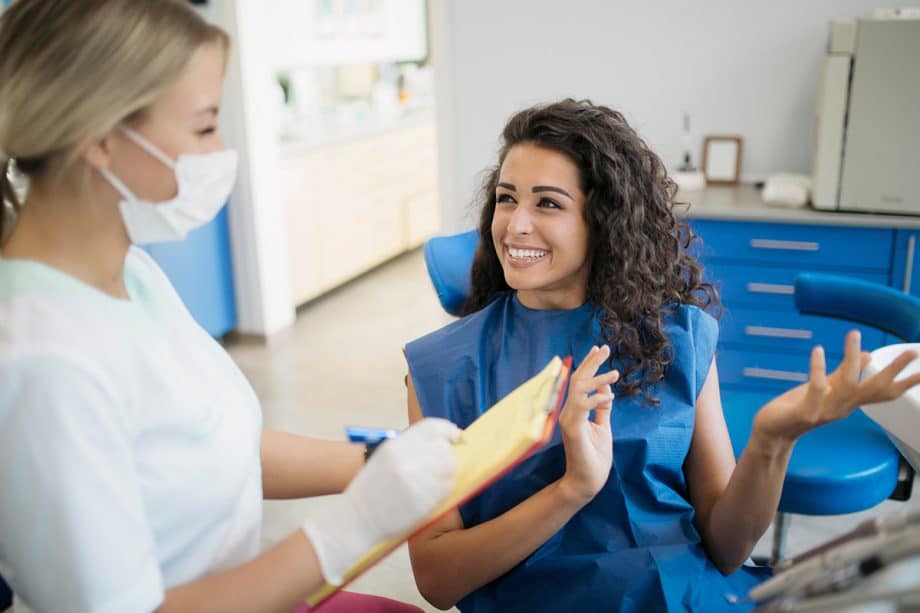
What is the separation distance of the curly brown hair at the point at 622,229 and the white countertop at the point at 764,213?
113cm

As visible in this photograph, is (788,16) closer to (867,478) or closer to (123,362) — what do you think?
(867,478)

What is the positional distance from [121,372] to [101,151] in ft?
0.75

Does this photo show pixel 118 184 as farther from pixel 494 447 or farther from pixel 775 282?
pixel 775 282

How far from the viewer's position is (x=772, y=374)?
292cm

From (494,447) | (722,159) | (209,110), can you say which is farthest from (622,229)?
(722,159)

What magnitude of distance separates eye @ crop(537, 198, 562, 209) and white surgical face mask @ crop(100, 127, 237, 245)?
0.58 meters

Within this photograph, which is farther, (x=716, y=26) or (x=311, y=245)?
(x=311, y=245)

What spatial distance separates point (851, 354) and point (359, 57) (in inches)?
190

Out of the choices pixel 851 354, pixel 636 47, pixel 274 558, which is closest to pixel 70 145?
pixel 274 558

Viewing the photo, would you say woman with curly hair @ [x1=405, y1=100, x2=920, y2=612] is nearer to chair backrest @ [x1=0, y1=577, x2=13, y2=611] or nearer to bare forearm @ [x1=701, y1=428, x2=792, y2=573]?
bare forearm @ [x1=701, y1=428, x2=792, y2=573]

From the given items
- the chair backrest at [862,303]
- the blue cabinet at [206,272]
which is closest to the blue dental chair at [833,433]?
the chair backrest at [862,303]

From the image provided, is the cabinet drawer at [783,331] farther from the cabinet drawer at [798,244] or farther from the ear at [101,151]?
the ear at [101,151]

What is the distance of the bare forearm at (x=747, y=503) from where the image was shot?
118cm

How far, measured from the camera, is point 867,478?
5.49ft
